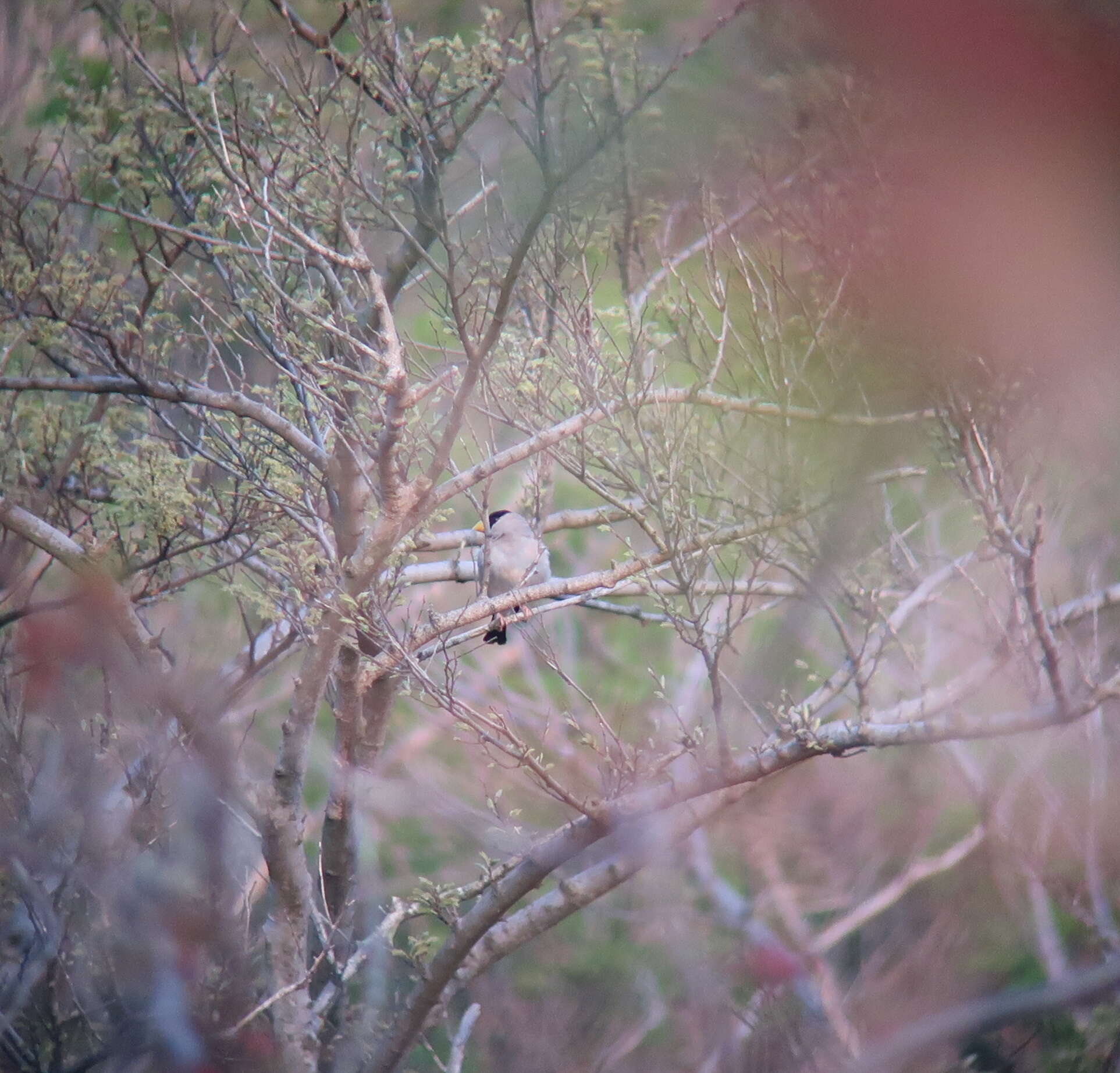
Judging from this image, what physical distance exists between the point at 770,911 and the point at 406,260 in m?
6.24

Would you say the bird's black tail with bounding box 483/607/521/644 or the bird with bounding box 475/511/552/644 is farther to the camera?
the bird with bounding box 475/511/552/644

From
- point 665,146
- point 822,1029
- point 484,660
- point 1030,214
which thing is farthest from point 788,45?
point 484,660

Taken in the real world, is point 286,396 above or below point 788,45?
above

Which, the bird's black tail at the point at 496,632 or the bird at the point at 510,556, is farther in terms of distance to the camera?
the bird at the point at 510,556

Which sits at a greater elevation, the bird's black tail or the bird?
the bird

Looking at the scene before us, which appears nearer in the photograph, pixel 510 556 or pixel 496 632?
pixel 496 632

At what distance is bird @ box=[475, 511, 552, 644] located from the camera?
575 centimetres

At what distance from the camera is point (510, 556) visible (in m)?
5.84

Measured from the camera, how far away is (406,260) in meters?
4.82

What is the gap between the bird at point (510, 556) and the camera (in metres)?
5.75

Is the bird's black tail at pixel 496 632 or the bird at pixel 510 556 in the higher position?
the bird at pixel 510 556

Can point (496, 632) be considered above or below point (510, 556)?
below

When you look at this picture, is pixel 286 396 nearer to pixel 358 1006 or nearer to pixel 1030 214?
pixel 358 1006

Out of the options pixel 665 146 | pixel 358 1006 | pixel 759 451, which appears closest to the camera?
pixel 665 146
